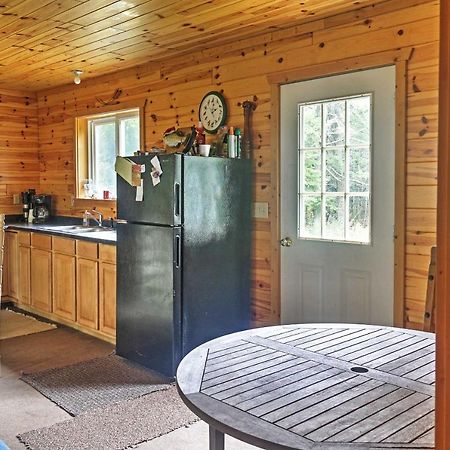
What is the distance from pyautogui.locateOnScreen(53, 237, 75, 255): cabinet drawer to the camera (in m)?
4.68

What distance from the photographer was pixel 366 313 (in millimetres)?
3248

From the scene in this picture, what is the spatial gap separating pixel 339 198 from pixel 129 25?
1747mm

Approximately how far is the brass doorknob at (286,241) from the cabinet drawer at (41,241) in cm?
237

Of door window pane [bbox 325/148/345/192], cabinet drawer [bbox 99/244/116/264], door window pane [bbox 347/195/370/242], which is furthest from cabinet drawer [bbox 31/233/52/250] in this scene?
door window pane [bbox 347/195/370/242]

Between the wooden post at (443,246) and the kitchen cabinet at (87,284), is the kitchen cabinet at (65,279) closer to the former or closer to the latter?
the kitchen cabinet at (87,284)

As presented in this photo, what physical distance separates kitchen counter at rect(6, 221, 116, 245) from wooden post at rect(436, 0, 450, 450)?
11.7ft

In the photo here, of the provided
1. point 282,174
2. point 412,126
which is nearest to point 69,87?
point 282,174

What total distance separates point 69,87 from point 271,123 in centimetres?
287

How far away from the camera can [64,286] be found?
4.83m

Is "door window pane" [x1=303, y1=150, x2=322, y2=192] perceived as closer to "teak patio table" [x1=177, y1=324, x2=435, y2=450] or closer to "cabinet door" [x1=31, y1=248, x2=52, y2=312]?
"teak patio table" [x1=177, y1=324, x2=435, y2=450]

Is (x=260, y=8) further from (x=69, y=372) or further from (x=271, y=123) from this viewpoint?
(x=69, y=372)

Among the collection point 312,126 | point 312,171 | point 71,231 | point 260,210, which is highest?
point 312,126

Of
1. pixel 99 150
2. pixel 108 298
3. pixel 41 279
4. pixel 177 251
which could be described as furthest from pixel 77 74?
pixel 177 251

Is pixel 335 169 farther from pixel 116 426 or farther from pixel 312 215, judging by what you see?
pixel 116 426
